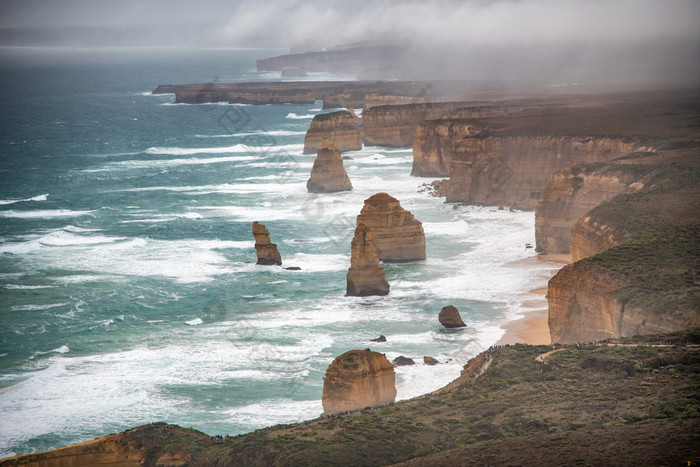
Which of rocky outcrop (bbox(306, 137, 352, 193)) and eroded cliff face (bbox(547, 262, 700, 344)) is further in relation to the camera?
rocky outcrop (bbox(306, 137, 352, 193))

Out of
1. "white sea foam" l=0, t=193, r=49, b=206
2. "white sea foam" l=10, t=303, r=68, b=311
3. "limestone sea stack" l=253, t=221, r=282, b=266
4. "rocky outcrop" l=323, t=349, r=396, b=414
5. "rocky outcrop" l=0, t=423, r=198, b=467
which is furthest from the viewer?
"white sea foam" l=0, t=193, r=49, b=206

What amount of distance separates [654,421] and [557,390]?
423cm

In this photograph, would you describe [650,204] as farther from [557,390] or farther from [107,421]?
[107,421]

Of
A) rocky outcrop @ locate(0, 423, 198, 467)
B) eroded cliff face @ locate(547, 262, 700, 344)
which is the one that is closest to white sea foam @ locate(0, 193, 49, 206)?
eroded cliff face @ locate(547, 262, 700, 344)

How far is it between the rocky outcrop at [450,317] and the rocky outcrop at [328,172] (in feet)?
134

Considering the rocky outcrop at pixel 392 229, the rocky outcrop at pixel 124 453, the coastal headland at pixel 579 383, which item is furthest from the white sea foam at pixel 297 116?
the rocky outcrop at pixel 124 453

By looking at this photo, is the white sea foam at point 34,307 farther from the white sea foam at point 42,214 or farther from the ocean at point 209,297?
the white sea foam at point 42,214

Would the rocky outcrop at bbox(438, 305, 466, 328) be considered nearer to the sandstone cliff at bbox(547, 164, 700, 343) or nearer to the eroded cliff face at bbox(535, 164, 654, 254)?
the sandstone cliff at bbox(547, 164, 700, 343)

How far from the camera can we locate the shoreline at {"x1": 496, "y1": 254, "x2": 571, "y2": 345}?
4038 centimetres

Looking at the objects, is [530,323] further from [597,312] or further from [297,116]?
[297,116]

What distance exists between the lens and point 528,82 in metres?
181

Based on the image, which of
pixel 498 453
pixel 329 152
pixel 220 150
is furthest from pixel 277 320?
pixel 220 150

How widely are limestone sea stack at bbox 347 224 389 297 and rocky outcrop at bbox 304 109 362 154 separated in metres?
59.5

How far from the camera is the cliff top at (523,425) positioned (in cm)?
2175
